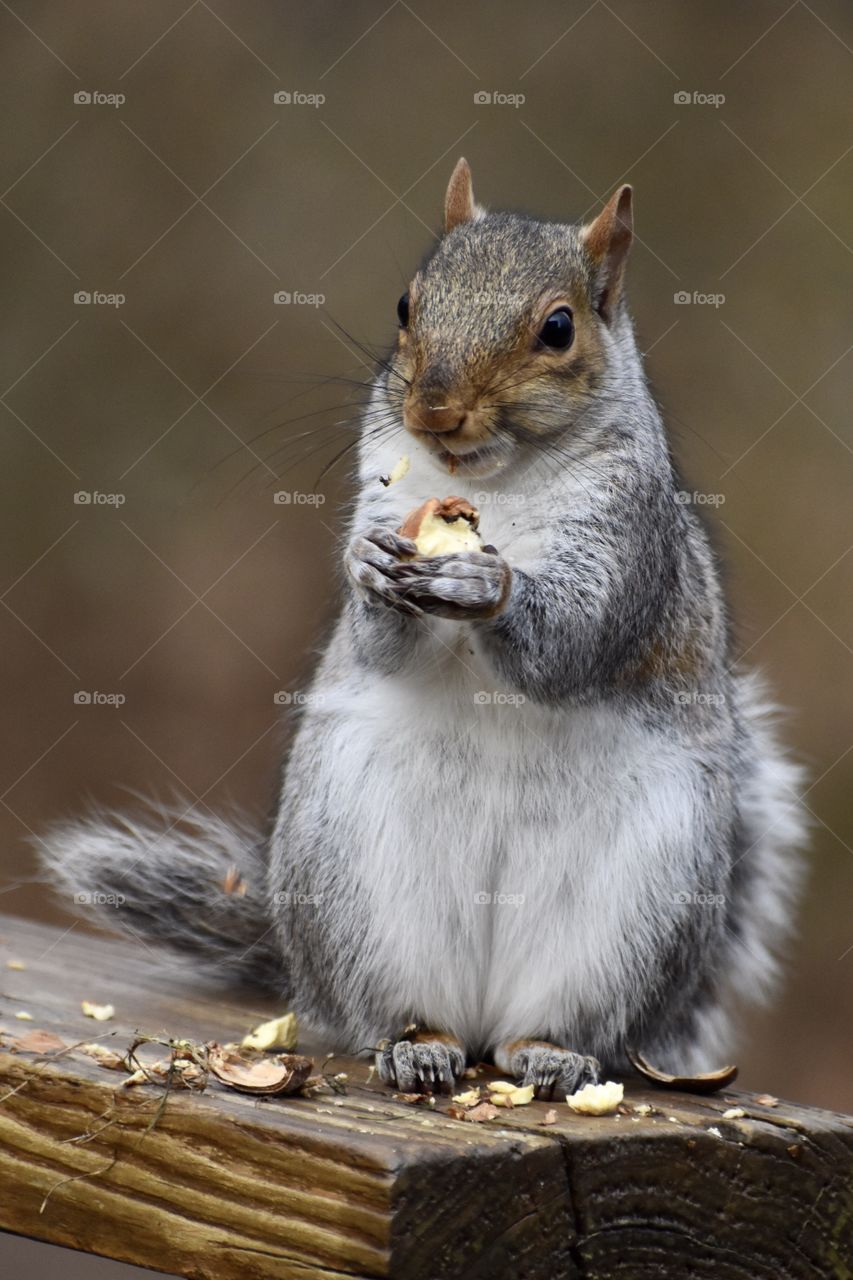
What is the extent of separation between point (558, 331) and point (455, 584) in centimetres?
35

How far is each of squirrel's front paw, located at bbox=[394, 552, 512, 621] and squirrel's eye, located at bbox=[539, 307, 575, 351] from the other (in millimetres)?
283

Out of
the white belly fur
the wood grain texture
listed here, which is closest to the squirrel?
the white belly fur

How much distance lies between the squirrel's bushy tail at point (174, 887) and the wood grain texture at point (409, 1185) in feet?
1.70

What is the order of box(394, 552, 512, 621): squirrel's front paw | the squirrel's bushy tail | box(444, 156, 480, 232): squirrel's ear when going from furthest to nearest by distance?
the squirrel's bushy tail → box(444, 156, 480, 232): squirrel's ear → box(394, 552, 512, 621): squirrel's front paw

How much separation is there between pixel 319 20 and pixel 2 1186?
3270mm

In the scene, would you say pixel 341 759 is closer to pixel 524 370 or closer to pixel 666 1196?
pixel 524 370

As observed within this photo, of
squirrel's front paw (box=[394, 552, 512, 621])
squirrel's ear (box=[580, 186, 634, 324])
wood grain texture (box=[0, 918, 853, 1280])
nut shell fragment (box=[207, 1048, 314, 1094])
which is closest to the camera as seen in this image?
wood grain texture (box=[0, 918, 853, 1280])

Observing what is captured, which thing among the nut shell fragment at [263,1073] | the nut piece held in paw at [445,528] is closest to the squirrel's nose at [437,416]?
the nut piece held in paw at [445,528]

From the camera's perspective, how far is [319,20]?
4.08 metres

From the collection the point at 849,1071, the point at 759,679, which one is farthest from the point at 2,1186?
the point at 849,1071

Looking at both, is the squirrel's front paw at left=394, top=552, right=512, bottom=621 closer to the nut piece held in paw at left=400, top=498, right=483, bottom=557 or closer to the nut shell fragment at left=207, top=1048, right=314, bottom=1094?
the nut piece held in paw at left=400, top=498, right=483, bottom=557

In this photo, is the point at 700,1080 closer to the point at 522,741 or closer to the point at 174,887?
the point at 522,741

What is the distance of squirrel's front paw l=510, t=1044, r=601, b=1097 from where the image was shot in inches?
73.5

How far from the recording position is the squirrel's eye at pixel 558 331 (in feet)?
6.18
